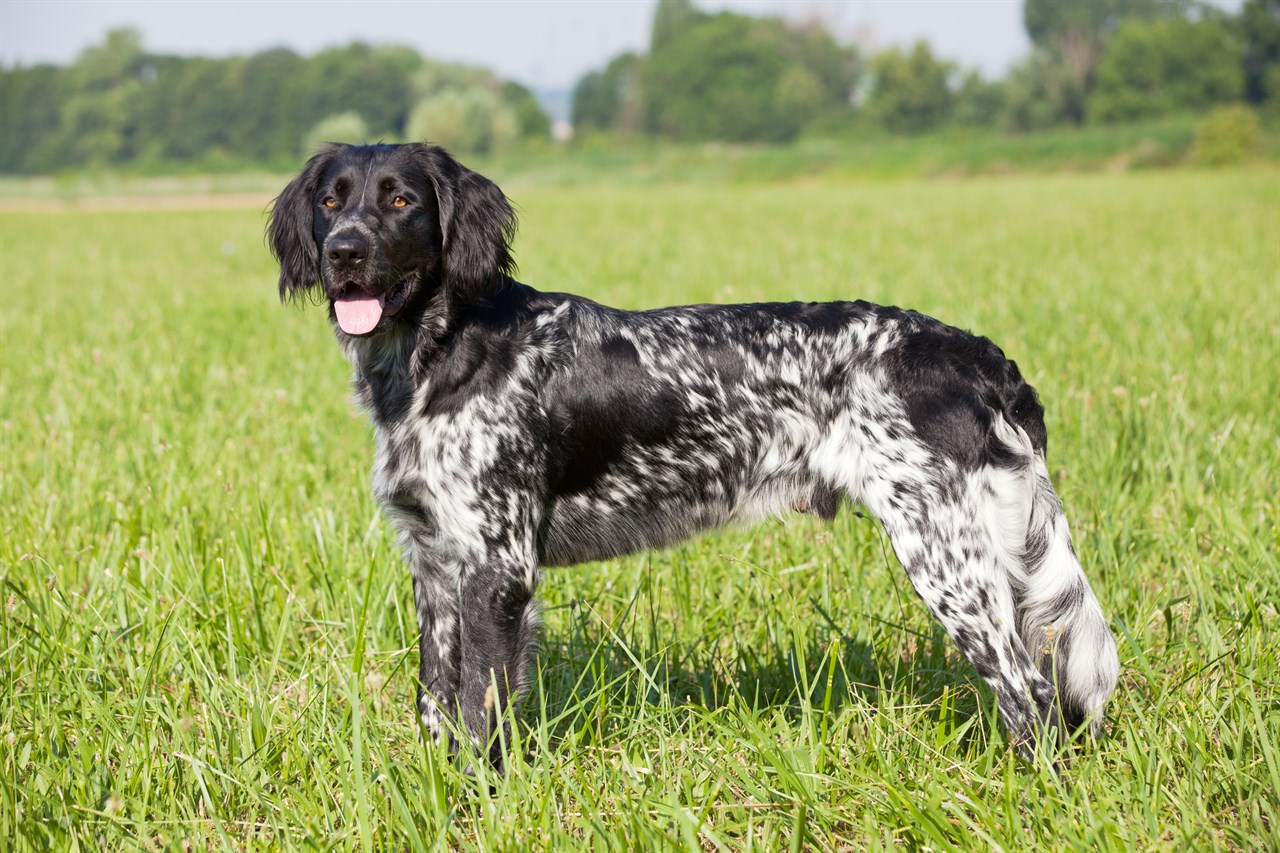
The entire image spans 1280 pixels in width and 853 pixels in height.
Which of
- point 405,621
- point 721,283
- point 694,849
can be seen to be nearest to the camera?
point 694,849

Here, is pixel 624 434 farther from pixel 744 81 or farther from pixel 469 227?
pixel 744 81

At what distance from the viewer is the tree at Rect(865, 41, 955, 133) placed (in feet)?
269

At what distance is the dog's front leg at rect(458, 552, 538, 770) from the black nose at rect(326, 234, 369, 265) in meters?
0.89

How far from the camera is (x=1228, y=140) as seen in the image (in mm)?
44750

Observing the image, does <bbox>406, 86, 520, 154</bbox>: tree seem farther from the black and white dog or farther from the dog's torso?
the dog's torso

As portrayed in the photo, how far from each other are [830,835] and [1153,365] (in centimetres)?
507

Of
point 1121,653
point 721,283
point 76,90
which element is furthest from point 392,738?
point 76,90

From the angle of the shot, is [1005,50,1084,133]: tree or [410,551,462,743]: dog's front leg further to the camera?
[1005,50,1084,133]: tree

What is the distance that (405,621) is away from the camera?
359 cm

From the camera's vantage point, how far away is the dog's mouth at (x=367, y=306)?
295 centimetres

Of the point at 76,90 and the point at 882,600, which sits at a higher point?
the point at 76,90

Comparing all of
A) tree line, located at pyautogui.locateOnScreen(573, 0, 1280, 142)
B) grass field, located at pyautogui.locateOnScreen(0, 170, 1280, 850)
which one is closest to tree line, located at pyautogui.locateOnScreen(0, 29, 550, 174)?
tree line, located at pyautogui.locateOnScreen(573, 0, 1280, 142)

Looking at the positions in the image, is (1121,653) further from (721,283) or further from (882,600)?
(721,283)

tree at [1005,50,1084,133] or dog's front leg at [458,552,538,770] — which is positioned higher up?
tree at [1005,50,1084,133]
